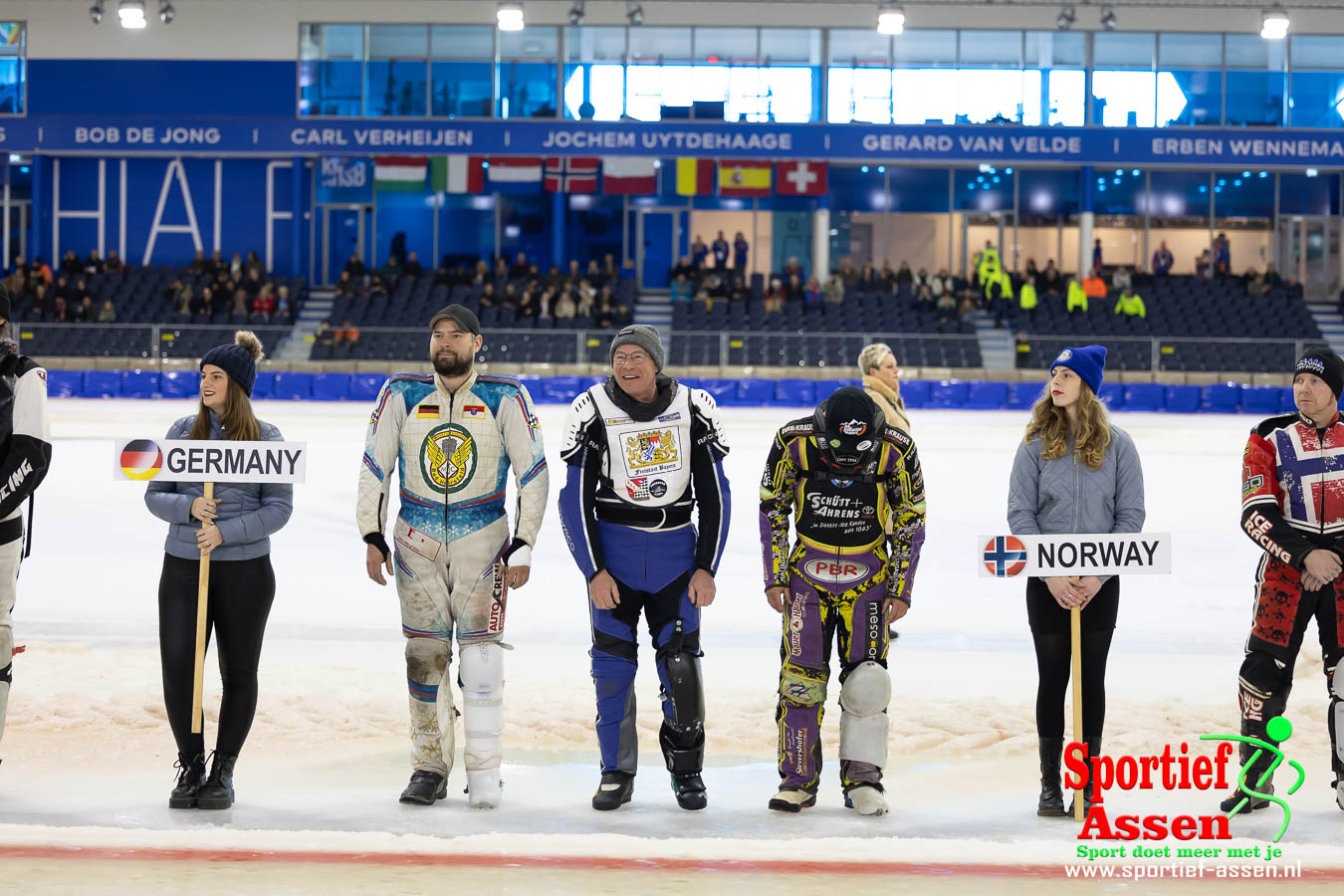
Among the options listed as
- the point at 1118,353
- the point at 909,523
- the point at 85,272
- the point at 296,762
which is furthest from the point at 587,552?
the point at 85,272

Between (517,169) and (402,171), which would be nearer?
(517,169)

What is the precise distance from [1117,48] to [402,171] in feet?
57.7

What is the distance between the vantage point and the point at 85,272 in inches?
1326

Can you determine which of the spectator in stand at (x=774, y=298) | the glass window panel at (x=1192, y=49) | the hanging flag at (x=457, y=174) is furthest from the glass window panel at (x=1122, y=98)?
the hanging flag at (x=457, y=174)

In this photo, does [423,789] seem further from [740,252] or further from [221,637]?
[740,252]

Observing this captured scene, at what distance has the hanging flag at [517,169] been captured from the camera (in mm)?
35344

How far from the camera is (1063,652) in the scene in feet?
16.9

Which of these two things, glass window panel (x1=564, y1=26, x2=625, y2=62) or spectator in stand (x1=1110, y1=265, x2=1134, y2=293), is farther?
glass window panel (x1=564, y1=26, x2=625, y2=62)

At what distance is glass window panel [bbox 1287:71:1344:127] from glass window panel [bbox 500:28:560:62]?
58.0 feet

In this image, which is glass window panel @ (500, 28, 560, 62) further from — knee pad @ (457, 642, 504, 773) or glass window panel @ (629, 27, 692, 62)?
knee pad @ (457, 642, 504, 773)

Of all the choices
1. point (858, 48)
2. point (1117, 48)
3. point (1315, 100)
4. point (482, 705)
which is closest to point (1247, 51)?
point (1315, 100)

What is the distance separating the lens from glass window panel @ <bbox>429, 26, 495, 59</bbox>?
35.2 m

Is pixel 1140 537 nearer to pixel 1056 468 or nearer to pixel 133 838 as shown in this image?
pixel 1056 468

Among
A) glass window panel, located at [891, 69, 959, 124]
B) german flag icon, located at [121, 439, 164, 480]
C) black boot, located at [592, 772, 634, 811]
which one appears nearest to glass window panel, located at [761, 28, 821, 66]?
glass window panel, located at [891, 69, 959, 124]
